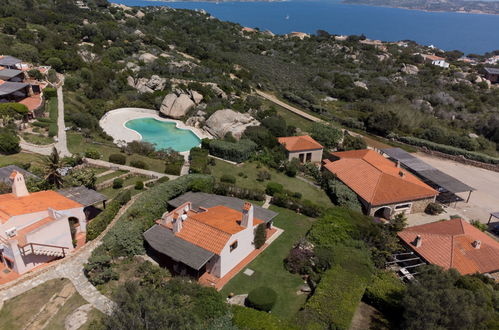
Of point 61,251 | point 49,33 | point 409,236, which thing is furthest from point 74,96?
point 409,236

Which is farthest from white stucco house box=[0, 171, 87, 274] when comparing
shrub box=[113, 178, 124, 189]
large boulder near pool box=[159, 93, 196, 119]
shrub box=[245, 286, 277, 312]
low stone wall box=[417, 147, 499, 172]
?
low stone wall box=[417, 147, 499, 172]

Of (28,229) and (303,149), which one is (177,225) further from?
(303,149)

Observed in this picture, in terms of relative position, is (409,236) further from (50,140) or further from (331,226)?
(50,140)

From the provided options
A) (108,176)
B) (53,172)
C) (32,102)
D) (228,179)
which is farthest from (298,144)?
(32,102)

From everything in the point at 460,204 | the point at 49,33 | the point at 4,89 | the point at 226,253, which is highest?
the point at 49,33

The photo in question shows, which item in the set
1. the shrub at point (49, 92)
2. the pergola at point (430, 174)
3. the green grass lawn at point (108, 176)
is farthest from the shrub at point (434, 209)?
the shrub at point (49, 92)
